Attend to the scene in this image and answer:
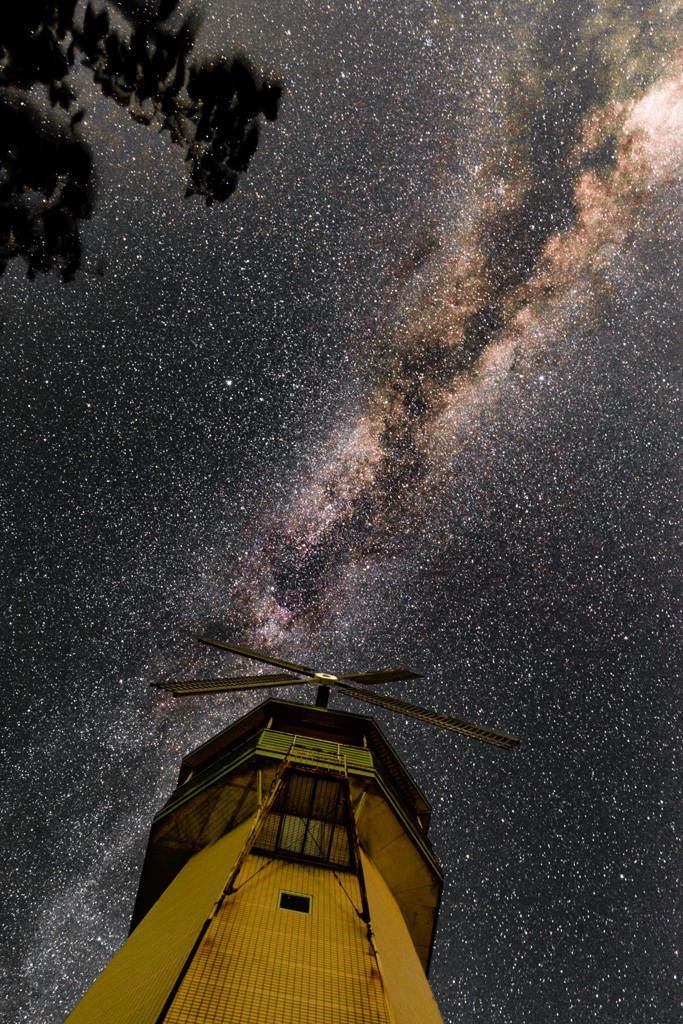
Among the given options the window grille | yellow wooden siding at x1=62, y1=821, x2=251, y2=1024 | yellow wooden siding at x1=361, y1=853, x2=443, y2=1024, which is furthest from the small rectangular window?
the window grille

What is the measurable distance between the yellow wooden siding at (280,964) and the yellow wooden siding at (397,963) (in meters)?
0.45

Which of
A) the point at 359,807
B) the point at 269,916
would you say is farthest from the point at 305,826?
the point at 269,916

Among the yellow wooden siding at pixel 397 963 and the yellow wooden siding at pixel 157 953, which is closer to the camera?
the yellow wooden siding at pixel 157 953

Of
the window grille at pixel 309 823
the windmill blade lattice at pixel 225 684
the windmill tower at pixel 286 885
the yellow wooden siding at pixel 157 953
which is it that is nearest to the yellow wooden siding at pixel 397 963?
the windmill tower at pixel 286 885

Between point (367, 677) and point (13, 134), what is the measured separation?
20.5 meters

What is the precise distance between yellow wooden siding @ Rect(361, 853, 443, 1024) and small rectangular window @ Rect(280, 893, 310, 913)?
131cm

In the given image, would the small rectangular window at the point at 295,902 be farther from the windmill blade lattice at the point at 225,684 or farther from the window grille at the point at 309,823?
the windmill blade lattice at the point at 225,684

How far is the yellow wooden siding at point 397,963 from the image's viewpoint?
11.9m

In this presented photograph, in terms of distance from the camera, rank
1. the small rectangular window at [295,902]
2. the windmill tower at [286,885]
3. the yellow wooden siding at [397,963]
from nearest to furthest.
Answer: the windmill tower at [286,885]
the yellow wooden siding at [397,963]
the small rectangular window at [295,902]

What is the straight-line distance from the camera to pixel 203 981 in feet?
33.9

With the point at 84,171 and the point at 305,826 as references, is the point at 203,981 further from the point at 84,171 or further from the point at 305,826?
the point at 84,171

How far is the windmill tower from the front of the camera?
10594mm

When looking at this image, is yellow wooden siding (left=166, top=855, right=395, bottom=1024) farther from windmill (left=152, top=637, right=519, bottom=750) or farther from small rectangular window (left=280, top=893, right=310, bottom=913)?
windmill (left=152, top=637, right=519, bottom=750)

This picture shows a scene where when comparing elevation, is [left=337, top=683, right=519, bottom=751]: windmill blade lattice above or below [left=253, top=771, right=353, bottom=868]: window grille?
above
